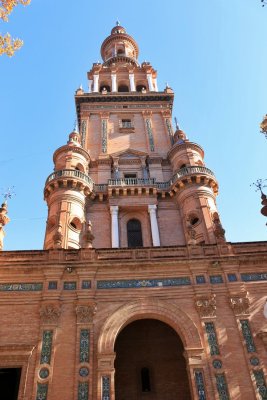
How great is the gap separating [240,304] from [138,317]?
13.6 feet

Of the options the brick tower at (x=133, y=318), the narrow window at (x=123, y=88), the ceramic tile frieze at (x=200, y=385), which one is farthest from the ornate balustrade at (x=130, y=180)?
the narrow window at (x=123, y=88)

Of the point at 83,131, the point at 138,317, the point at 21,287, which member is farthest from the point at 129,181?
the point at 138,317

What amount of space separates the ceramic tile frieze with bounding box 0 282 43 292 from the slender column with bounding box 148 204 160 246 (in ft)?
28.0

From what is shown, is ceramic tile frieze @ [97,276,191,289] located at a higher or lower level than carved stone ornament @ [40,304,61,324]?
higher

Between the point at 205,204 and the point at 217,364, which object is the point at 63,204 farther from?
the point at 217,364

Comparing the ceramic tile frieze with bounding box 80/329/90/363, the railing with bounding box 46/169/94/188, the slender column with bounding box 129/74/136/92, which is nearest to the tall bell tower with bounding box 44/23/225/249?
the railing with bounding box 46/169/94/188

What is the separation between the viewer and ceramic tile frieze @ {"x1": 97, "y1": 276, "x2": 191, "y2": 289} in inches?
630

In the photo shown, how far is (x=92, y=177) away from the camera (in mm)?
27328

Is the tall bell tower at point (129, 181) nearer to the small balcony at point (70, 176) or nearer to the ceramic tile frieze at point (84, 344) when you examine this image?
the small balcony at point (70, 176)

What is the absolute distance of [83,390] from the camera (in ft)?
43.8

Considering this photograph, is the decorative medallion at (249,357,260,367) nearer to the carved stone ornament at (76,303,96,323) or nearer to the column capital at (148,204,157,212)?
the carved stone ornament at (76,303,96,323)

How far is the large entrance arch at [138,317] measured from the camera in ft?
44.5

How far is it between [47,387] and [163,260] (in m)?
6.59

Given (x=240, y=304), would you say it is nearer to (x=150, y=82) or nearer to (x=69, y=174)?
(x=69, y=174)
